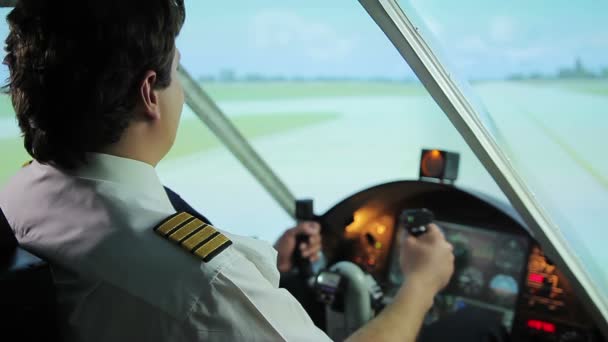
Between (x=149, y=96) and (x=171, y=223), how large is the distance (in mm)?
207

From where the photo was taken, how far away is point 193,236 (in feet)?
2.79

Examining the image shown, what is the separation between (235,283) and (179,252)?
93mm

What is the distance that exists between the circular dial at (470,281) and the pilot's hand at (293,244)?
24.2 inches

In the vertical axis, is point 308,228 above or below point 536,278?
above

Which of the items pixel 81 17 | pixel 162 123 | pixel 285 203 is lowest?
pixel 285 203

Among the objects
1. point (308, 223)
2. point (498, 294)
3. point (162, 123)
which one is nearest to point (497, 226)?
point (498, 294)

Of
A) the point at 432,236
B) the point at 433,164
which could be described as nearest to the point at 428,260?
the point at 432,236

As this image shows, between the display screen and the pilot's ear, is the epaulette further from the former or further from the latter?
the display screen

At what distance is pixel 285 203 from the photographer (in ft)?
8.76

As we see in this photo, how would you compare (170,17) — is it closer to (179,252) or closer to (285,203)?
(179,252)

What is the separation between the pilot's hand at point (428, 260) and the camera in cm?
132

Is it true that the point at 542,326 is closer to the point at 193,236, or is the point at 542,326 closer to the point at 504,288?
the point at 504,288

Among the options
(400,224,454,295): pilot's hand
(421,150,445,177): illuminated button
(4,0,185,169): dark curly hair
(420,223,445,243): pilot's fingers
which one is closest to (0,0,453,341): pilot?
(4,0,185,169): dark curly hair

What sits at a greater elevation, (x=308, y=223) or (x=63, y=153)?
(x=63, y=153)
